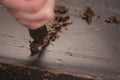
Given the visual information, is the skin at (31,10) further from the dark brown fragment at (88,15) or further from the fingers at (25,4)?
the dark brown fragment at (88,15)

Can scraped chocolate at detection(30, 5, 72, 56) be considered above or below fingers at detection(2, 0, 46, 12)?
below

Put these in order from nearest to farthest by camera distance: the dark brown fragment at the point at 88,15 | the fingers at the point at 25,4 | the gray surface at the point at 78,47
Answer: the fingers at the point at 25,4 → the gray surface at the point at 78,47 → the dark brown fragment at the point at 88,15

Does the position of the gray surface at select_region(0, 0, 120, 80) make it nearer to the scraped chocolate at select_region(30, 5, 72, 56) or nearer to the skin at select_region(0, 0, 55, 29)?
the scraped chocolate at select_region(30, 5, 72, 56)

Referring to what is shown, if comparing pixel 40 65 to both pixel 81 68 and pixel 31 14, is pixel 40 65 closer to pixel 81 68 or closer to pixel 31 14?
pixel 81 68

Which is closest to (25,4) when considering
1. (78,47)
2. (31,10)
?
(31,10)

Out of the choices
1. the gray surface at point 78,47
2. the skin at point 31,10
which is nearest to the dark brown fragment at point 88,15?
the gray surface at point 78,47

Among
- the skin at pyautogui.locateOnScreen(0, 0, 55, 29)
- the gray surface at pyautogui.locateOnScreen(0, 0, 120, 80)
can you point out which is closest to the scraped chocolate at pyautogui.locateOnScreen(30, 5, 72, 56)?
the gray surface at pyautogui.locateOnScreen(0, 0, 120, 80)
